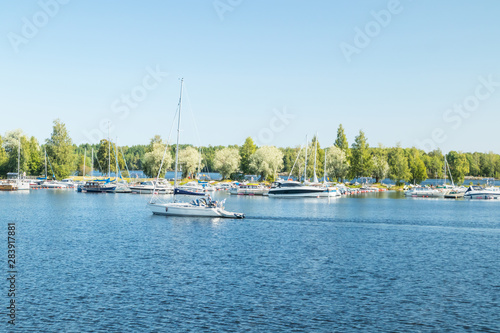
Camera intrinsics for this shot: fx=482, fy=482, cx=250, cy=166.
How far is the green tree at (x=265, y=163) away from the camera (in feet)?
591

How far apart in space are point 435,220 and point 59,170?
14293 centimetres

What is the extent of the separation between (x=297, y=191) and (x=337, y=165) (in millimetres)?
55179

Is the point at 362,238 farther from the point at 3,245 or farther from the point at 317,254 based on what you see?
the point at 3,245

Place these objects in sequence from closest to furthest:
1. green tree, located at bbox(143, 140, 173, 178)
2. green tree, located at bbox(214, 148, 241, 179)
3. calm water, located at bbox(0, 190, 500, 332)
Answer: calm water, located at bbox(0, 190, 500, 332), green tree, located at bbox(143, 140, 173, 178), green tree, located at bbox(214, 148, 241, 179)

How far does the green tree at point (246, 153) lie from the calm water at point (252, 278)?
407ft

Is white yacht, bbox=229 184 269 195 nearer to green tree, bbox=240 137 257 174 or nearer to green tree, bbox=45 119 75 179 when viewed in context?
green tree, bbox=240 137 257 174

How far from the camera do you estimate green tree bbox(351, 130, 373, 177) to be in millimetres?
185375

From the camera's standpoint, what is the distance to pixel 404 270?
3919 centimetres

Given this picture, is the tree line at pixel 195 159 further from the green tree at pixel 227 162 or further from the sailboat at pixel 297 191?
the sailboat at pixel 297 191

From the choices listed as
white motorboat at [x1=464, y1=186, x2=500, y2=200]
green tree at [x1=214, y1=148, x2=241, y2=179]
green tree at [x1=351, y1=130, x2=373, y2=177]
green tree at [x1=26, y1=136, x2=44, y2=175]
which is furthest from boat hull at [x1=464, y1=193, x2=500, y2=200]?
green tree at [x1=26, y1=136, x2=44, y2=175]

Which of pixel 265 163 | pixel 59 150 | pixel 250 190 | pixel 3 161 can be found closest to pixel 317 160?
pixel 265 163

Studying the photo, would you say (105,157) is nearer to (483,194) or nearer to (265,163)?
(265,163)

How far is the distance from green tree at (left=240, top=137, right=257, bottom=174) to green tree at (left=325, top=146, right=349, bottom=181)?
101 feet

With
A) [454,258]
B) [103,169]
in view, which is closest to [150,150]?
[103,169]
